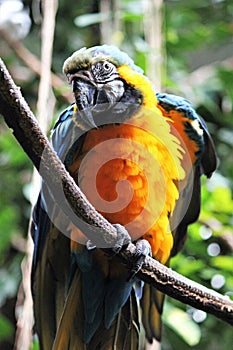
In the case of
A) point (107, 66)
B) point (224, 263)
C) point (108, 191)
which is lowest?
point (224, 263)

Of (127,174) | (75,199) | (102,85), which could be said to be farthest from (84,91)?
(75,199)

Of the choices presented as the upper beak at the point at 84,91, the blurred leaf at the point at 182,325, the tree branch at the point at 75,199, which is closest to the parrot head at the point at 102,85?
the upper beak at the point at 84,91

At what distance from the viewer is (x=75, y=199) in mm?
1010

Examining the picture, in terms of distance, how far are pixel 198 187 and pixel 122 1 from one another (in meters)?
0.88

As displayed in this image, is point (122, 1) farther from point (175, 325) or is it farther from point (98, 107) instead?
point (175, 325)

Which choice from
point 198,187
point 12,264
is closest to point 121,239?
point 198,187

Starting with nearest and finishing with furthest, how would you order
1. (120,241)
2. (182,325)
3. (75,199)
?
1. (75,199)
2. (120,241)
3. (182,325)

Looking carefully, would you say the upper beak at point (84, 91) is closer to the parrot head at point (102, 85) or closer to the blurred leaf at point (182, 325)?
the parrot head at point (102, 85)

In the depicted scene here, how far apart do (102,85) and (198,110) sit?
110 cm

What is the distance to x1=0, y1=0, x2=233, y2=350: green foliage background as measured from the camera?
181 cm

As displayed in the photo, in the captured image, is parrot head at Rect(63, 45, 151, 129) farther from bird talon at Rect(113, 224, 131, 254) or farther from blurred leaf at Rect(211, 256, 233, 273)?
blurred leaf at Rect(211, 256, 233, 273)

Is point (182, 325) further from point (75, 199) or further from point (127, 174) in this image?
point (75, 199)

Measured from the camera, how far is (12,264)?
222cm

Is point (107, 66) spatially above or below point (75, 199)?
above
